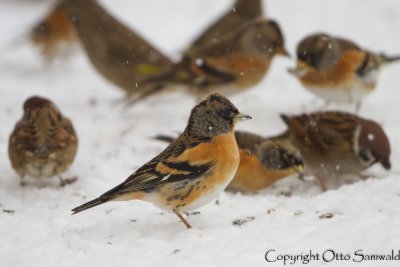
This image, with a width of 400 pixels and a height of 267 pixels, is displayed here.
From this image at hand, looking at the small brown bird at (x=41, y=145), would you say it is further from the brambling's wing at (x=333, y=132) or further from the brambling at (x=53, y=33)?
the brambling at (x=53, y=33)

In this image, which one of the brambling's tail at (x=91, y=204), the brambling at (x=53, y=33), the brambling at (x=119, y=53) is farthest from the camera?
the brambling at (x=53, y=33)

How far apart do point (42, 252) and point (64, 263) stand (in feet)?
0.84

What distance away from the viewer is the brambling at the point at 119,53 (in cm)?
823

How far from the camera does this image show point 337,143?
5898mm

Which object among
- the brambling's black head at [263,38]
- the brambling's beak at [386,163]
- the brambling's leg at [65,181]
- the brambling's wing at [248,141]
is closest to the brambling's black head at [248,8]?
the brambling's black head at [263,38]

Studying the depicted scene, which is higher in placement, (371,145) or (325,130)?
(325,130)

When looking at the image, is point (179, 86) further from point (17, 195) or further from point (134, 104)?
point (17, 195)

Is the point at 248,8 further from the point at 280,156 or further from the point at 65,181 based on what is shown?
the point at 65,181

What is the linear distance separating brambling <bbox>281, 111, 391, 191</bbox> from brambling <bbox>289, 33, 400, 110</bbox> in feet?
2.99

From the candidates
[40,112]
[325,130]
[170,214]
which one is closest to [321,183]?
[325,130]

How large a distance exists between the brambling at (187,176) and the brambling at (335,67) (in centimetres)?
269

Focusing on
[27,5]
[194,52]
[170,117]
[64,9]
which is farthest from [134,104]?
[27,5]

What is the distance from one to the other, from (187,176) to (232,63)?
3.42 metres

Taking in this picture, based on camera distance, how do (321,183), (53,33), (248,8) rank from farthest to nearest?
(53,33), (248,8), (321,183)
